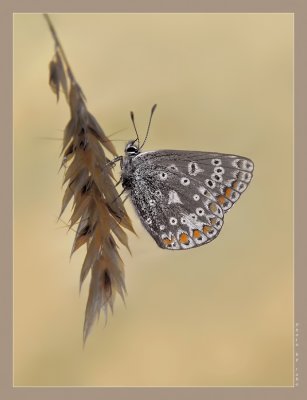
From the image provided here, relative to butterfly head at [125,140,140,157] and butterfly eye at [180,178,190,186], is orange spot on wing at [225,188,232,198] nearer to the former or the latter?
butterfly eye at [180,178,190,186]

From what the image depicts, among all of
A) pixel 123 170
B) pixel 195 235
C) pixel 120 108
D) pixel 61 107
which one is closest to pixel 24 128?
pixel 61 107

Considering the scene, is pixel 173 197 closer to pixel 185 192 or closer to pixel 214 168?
pixel 185 192

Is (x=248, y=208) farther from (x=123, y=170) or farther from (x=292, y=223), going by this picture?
(x=123, y=170)

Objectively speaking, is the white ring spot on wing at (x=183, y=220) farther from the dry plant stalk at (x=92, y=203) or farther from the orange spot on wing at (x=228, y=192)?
the dry plant stalk at (x=92, y=203)

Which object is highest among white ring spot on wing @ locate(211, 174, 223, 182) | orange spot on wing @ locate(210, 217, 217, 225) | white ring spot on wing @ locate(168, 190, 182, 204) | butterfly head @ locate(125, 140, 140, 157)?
butterfly head @ locate(125, 140, 140, 157)

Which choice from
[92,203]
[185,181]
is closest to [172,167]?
[185,181]

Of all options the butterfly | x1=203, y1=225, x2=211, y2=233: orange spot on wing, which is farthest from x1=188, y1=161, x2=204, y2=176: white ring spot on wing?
x1=203, y1=225, x2=211, y2=233: orange spot on wing

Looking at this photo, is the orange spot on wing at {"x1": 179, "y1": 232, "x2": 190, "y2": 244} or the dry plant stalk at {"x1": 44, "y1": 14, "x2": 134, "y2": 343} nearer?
the dry plant stalk at {"x1": 44, "y1": 14, "x2": 134, "y2": 343}

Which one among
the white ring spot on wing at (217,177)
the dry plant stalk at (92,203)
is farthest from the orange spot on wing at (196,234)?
the dry plant stalk at (92,203)
